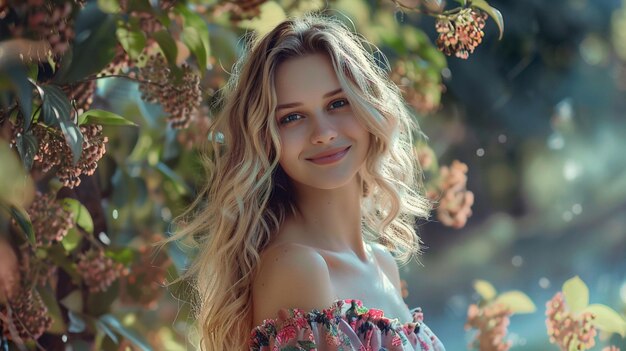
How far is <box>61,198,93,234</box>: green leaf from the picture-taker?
186cm

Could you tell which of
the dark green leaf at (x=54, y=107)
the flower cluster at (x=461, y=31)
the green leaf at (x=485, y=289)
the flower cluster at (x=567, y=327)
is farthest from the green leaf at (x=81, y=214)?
the flower cluster at (x=567, y=327)

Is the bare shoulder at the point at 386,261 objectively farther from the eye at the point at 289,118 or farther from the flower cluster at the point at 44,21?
the flower cluster at the point at 44,21

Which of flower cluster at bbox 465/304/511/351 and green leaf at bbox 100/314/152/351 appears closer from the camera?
green leaf at bbox 100/314/152/351

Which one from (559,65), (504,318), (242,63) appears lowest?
(504,318)

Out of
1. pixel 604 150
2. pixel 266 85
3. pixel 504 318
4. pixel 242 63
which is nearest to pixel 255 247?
pixel 266 85

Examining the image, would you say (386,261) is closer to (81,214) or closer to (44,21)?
(81,214)

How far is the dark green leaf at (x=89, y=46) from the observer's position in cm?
159

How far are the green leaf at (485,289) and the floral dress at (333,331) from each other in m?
Result: 1.00

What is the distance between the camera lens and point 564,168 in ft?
8.33

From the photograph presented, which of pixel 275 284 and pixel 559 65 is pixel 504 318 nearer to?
pixel 559 65

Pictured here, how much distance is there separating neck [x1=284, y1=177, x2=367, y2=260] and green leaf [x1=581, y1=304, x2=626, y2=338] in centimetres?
103

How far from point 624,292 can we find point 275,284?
4.41 feet

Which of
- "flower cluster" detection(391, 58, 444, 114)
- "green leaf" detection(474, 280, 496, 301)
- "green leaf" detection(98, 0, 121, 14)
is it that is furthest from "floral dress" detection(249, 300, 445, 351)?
"green leaf" detection(474, 280, 496, 301)

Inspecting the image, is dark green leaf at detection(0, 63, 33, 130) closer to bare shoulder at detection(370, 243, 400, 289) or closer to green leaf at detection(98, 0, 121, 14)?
green leaf at detection(98, 0, 121, 14)
